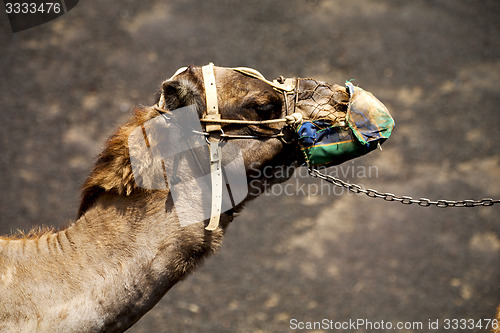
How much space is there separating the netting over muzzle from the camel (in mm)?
15

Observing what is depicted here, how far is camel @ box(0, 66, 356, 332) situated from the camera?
2471mm

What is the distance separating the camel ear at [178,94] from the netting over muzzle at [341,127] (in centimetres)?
65

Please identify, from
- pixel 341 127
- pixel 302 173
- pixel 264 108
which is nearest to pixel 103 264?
pixel 264 108

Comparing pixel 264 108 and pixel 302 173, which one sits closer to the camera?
pixel 264 108

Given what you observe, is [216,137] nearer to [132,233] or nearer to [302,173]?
Result: [132,233]

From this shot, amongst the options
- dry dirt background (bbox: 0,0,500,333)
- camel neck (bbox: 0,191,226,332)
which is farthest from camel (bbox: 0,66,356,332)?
dry dirt background (bbox: 0,0,500,333)

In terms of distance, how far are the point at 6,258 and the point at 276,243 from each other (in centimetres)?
331

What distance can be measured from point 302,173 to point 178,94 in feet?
9.92

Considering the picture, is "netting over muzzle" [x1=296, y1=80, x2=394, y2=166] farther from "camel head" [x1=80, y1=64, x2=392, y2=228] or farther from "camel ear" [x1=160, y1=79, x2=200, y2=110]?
"camel ear" [x1=160, y1=79, x2=200, y2=110]

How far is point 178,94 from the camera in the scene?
2635 millimetres

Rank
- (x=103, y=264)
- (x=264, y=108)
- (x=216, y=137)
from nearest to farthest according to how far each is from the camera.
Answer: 1. (x=103, y=264)
2. (x=216, y=137)
3. (x=264, y=108)

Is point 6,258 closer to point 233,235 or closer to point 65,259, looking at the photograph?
point 65,259

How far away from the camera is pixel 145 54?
520 cm

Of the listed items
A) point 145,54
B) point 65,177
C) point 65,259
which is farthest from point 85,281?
point 145,54
